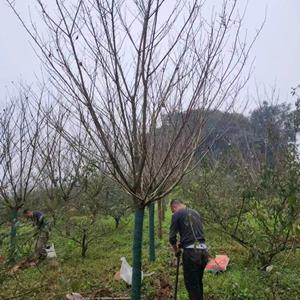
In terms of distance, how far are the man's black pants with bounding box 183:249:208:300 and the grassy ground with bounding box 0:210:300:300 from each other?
1.56 ft

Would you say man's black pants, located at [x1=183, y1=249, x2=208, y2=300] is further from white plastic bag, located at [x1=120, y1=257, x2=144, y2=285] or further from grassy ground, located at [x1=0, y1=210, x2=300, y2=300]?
white plastic bag, located at [x1=120, y1=257, x2=144, y2=285]

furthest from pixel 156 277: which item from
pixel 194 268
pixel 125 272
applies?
pixel 194 268

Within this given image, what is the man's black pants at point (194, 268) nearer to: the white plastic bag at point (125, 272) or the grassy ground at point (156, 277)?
the grassy ground at point (156, 277)

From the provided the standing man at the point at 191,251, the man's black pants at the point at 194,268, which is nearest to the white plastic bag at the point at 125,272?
the standing man at the point at 191,251

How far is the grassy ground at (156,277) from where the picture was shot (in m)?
5.34

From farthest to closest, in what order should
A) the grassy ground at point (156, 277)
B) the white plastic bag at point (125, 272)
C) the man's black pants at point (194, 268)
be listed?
the white plastic bag at point (125, 272) → the grassy ground at point (156, 277) → the man's black pants at point (194, 268)

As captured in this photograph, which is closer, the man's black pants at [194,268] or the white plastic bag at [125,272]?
the man's black pants at [194,268]

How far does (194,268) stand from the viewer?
525 centimetres

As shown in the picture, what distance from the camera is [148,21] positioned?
3.99 metres

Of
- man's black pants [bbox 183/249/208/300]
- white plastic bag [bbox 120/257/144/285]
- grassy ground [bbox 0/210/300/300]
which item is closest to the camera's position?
man's black pants [bbox 183/249/208/300]

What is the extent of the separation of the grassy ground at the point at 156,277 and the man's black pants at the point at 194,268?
0.48 m

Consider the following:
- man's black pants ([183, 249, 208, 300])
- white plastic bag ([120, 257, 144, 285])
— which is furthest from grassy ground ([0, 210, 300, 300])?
man's black pants ([183, 249, 208, 300])

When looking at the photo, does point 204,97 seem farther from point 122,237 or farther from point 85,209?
point 122,237

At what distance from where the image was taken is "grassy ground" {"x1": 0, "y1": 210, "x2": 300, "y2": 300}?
210 inches
